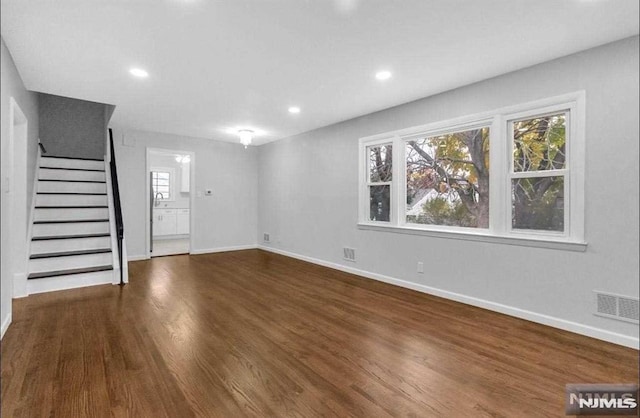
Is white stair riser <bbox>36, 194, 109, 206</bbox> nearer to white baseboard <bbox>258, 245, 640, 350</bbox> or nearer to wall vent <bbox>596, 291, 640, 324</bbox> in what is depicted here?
white baseboard <bbox>258, 245, 640, 350</bbox>

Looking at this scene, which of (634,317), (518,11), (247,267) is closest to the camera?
(518,11)

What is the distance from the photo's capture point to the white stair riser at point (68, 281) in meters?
3.74

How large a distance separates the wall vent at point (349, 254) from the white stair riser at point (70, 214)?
3860 mm

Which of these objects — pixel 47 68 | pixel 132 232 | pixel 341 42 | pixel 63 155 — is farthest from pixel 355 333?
pixel 63 155

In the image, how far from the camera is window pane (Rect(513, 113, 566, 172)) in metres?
2.86

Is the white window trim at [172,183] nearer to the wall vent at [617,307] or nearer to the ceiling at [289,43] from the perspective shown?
the ceiling at [289,43]

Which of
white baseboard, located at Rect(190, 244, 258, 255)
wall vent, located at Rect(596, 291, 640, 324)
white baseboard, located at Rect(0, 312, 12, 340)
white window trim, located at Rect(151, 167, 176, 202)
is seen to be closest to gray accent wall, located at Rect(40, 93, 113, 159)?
white baseboard, located at Rect(190, 244, 258, 255)

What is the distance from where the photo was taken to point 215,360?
7.18ft

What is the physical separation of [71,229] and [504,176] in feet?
19.0

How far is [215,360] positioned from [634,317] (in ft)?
10.6

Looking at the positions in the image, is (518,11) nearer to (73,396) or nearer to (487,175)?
(487,175)

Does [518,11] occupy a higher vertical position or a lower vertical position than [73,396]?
higher

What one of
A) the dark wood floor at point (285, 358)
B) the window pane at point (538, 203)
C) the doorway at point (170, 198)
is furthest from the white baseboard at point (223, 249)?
the window pane at point (538, 203)

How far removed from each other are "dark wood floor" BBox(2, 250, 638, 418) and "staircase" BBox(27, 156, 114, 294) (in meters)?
0.37
